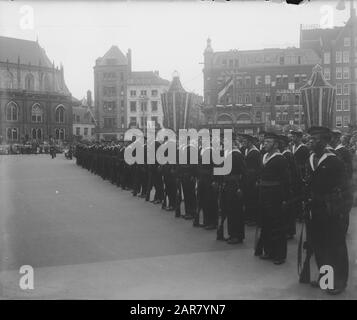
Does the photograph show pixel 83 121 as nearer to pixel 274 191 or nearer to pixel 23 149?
pixel 23 149

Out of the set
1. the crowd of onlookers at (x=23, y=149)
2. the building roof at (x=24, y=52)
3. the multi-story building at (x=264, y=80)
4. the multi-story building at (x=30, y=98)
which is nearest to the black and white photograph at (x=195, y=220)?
the crowd of onlookers at (x=23, y=149)

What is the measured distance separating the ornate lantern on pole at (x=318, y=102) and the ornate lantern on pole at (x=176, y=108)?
426cm

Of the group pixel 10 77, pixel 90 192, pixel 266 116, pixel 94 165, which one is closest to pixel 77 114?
pixel 10 77

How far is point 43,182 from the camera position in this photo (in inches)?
867

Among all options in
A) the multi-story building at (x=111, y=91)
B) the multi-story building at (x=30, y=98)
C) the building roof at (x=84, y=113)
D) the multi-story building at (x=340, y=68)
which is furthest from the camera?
the building roof at (x=84, y=113)

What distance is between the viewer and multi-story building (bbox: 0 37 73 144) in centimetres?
7900

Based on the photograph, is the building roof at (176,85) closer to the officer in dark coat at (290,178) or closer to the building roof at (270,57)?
the officer in dark coat at (290,178)

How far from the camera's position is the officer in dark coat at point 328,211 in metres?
6.42

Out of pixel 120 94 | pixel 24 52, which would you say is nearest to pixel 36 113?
pixel 24 52

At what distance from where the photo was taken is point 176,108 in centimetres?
1806

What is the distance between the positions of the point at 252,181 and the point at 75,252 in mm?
4365

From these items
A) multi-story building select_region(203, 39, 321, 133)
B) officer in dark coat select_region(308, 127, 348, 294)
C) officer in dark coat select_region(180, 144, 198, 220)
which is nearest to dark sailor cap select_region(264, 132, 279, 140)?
officer in dark coat select_region(308, 127, 348, 294)
